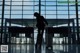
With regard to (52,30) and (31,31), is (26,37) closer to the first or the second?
(31,31)

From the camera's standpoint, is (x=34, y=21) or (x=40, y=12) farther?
(x=40, y=12)

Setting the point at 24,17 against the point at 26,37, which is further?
the point at 26,37

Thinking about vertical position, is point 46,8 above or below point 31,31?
above

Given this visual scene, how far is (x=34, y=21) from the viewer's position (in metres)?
18.6

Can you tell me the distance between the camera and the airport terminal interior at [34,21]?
1900cm

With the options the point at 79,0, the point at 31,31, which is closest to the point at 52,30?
the point at 31,31

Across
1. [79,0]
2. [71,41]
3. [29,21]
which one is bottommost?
[71,41]

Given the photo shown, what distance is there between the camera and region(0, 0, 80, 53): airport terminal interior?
1900 cm

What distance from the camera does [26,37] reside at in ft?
67.8

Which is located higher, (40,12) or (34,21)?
(40,12)

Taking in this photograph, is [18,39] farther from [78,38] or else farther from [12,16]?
[78,38]

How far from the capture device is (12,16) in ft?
64.0

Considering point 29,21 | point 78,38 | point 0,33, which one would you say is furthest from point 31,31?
point 78,38

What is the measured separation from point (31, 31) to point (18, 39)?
141 cm
